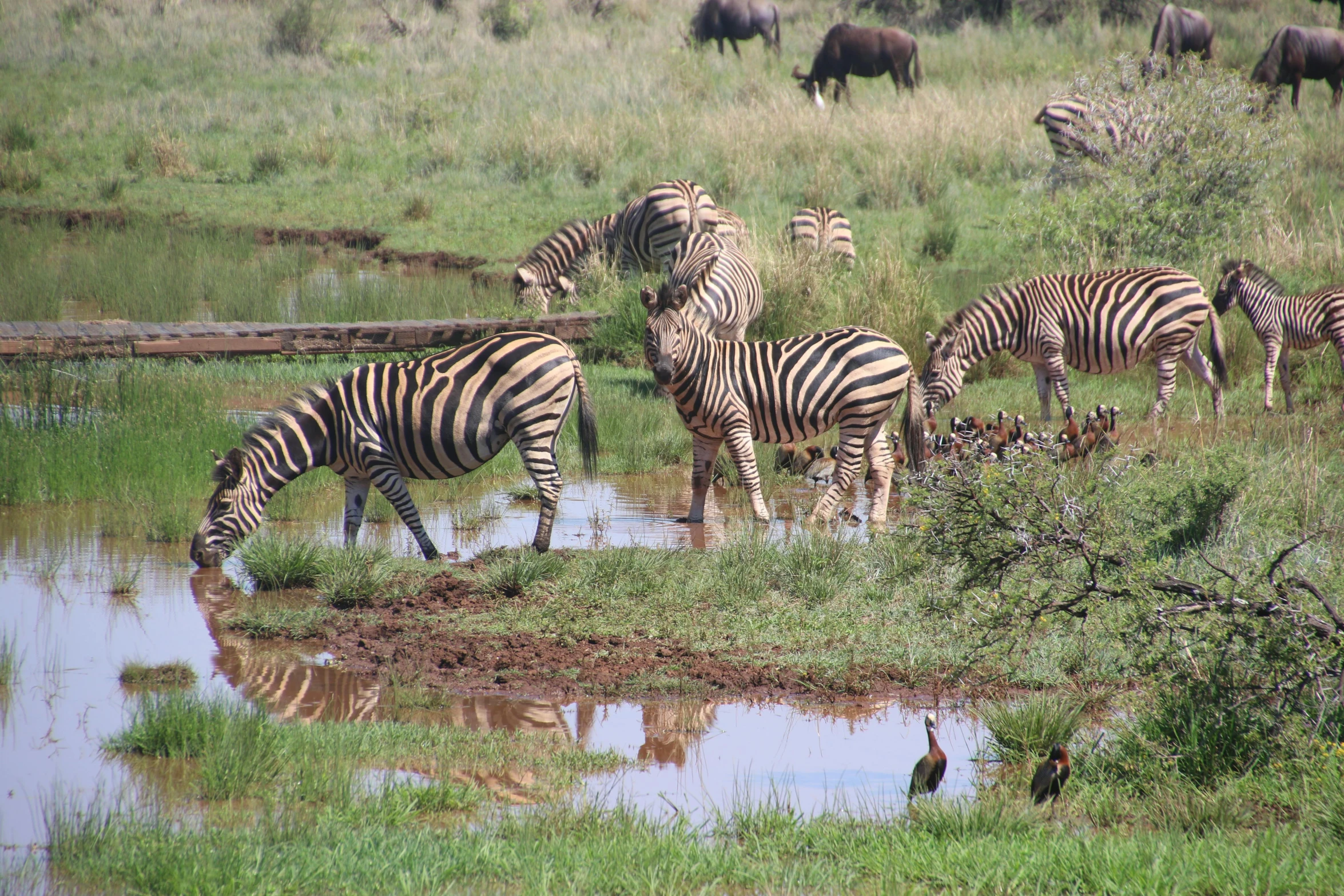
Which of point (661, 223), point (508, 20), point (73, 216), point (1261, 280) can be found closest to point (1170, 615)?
point (1261, 280)

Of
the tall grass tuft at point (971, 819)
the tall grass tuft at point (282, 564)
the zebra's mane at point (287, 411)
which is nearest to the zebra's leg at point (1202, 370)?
the zebra's mane at point (287, 411)

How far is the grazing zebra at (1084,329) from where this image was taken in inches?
477

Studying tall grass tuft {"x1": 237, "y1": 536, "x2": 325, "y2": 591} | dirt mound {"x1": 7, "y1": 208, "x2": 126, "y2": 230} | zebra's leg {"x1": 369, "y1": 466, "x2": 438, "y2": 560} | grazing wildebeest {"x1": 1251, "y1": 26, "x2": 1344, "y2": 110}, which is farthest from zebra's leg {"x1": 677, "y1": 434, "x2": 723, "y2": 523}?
grazing wildebeest {"x1": 1251, "y1": 26, "x2": 1344, "y2": 110}

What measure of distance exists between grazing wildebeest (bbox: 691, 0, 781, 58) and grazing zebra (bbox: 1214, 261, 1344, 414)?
76.6 feet

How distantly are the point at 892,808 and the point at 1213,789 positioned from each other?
124 centimetres

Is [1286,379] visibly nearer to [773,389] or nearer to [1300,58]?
[773,389]

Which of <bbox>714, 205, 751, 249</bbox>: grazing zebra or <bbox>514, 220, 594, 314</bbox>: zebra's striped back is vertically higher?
<bbox>714, 205, 751, 249</bbox>: grazing zebra

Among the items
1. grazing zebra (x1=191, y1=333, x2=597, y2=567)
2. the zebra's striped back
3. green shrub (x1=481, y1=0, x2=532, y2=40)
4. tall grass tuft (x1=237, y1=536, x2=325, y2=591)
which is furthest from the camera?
green shrub (x1=481, y1=0, x2=532, y2=40)

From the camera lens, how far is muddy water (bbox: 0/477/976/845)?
5.02 m

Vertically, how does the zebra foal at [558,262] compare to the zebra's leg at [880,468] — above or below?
above

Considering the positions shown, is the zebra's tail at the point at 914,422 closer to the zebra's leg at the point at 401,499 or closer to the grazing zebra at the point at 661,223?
the zebra's leg at the point at 401,499

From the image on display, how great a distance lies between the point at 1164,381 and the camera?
12234mm

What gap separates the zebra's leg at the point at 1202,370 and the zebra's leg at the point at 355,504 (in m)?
7.76

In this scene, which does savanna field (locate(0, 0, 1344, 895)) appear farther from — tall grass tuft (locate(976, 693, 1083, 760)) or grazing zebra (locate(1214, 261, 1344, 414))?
grazing zebra (locate(1214, 261, 1344, 414))
